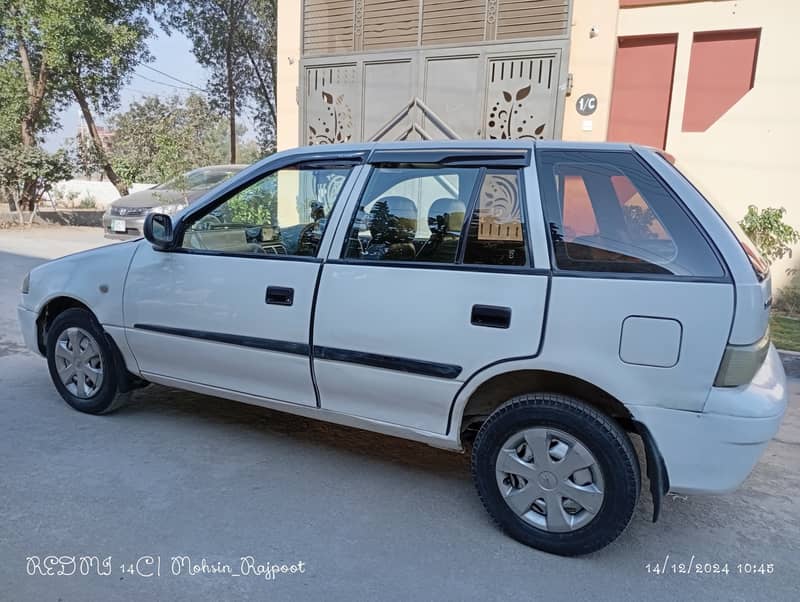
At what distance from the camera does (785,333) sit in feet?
22.3

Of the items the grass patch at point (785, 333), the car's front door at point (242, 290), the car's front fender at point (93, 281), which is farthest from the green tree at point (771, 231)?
the car's front fender at point (93, 281)

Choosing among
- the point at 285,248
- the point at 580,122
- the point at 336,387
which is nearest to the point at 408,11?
the point at 580,122

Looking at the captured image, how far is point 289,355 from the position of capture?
10.6ft

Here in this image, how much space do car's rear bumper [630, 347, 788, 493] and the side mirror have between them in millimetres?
2720

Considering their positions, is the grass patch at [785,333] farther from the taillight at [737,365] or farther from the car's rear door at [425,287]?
the car's rear door at [425,287]

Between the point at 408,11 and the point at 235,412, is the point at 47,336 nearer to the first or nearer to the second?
the point at 235,412

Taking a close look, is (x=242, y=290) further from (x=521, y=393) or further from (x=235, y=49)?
(x=235, y=49)

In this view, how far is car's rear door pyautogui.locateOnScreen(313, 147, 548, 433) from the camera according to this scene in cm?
274

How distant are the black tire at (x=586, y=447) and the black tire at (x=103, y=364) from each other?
254 cm

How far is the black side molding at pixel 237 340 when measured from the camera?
3.21 m

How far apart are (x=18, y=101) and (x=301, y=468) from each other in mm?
16224

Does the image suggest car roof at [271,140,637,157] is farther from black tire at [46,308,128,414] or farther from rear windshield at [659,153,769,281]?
black tire at [46,308,128,414]
